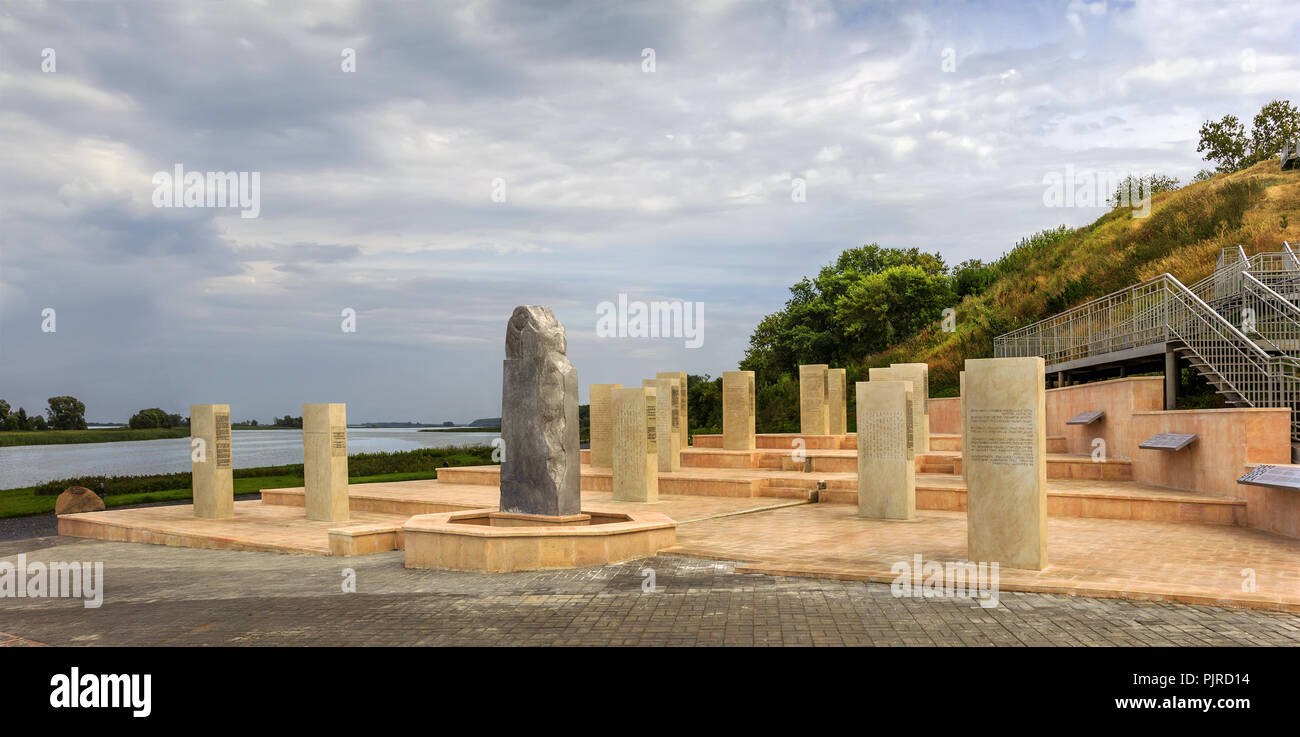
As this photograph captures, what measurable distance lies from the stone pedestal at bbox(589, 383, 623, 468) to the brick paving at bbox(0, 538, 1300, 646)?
1229cm

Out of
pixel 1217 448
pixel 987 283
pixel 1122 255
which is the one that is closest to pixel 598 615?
pixel 1217 448

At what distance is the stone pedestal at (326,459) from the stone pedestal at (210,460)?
1.93 metres

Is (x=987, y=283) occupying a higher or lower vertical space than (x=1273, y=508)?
higher

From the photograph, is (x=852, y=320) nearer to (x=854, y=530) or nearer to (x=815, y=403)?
(x=815, y=403)

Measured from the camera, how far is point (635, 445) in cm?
1598

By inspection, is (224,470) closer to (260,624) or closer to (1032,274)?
(260,624)

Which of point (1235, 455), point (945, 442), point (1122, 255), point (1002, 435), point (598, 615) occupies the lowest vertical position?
point (598, 615)

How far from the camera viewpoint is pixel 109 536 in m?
15.2

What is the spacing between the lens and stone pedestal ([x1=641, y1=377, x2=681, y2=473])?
66.3 ft

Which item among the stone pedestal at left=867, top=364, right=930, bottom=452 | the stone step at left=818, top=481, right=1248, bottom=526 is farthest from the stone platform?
the stone pedestal at left=867, top=364, right=930, bottom=452

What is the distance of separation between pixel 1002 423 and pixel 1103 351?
15.0 metres

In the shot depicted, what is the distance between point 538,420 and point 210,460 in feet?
26.0

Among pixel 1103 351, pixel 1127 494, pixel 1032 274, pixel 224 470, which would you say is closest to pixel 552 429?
pixel 224 470

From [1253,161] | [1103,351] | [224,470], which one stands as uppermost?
[1253,161]
